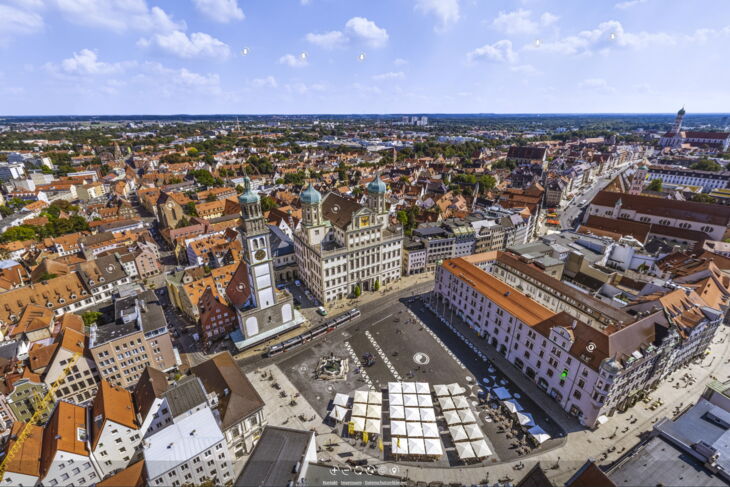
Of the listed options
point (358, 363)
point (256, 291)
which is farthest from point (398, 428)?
point (256, 291)

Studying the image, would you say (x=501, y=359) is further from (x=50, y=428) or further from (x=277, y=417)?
(x=50, y=428)

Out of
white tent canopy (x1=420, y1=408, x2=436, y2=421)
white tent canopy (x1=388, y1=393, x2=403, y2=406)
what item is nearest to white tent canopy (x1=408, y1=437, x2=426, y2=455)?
white tent canopy (x1=420, y1=408, x2=436, y2=421)

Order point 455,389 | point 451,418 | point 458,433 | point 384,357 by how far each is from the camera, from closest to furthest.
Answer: point 458,433 → point 451,418 → point 455,389 → point 384,357

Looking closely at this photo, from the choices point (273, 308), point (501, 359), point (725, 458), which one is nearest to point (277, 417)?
point (273, 308)

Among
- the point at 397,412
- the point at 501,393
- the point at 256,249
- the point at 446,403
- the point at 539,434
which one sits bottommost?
the point at 501,393

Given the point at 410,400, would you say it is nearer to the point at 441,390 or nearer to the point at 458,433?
the point at 441,390

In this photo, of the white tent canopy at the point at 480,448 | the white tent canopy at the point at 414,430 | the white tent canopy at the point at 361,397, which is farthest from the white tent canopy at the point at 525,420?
the white tent canopy at the point at 361,397
